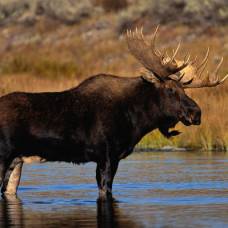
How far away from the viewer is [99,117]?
16.4 meters

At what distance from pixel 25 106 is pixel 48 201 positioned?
4.40 feet

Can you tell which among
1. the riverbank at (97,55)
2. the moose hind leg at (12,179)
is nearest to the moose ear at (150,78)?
the moose hind leg at (12,179)

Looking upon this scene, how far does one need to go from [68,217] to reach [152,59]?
3862 millimetres

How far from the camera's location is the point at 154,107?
1698 centimetres

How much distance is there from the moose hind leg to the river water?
143mm

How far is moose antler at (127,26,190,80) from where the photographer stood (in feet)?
55.6

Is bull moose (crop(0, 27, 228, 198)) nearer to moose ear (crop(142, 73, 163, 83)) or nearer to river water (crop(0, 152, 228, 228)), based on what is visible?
moose ear (crop(142, 73, 163, 83))

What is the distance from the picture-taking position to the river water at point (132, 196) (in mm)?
13562

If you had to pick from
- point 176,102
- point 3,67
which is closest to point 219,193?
point 176,102

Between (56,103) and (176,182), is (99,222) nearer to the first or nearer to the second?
(56,103)

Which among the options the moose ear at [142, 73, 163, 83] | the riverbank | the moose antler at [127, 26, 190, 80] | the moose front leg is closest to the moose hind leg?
the moose front leg

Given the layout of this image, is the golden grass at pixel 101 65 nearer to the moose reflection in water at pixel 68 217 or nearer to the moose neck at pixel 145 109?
the moose neck at pixel 145 109

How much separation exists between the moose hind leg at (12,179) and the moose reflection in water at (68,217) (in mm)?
1378

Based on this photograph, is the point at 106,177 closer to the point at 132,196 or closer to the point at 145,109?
the point at 132,196
